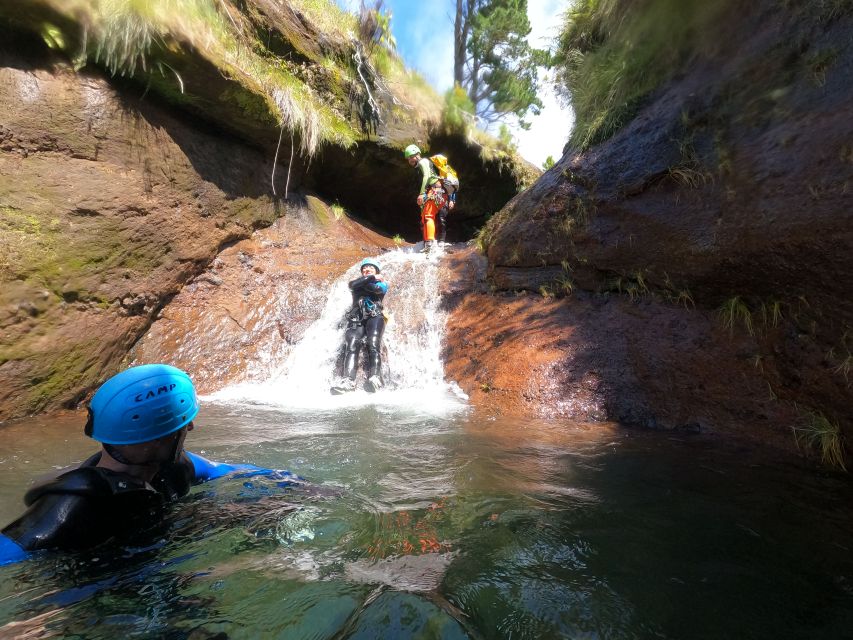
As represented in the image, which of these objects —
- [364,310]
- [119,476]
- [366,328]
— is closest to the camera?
[119,476]

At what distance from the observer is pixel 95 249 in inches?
200

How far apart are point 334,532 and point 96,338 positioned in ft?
15.0

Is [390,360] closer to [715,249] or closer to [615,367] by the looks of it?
[615,367]

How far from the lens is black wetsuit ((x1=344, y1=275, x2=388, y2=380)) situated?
5.91 metres

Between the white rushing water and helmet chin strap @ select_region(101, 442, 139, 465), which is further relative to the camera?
the white rushing water

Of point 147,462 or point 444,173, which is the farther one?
point 444,173

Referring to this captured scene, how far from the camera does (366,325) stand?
6320 millimetres

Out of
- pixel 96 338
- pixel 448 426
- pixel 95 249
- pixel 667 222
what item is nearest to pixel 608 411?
pixel 448 426

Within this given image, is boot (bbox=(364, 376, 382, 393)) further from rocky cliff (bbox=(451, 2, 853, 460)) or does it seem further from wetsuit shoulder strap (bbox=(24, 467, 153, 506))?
wetsuit shoulder strap (bbox=(24, 467, 153, 506))

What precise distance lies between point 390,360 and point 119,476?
15.3ft

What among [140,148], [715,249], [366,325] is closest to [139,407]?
[715,249]

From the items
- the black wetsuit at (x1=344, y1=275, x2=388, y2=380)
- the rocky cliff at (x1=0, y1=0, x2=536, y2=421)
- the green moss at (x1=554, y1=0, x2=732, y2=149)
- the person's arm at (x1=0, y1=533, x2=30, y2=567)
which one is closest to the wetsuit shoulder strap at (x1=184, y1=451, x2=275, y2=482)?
the person's arm at (x1=0, y1=533, x2=30, y2=567)

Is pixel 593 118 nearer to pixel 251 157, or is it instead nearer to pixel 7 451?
pixel 251 157

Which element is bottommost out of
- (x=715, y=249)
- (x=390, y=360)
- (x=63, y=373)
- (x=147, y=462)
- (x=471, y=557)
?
(x=471, y=557)
